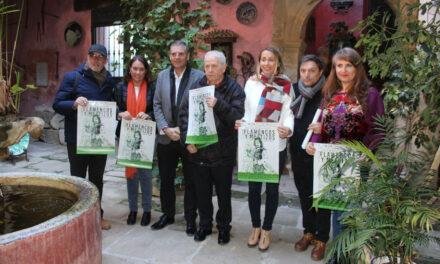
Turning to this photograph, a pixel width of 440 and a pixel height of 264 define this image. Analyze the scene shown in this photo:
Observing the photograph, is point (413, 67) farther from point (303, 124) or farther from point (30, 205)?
point (30, 205)

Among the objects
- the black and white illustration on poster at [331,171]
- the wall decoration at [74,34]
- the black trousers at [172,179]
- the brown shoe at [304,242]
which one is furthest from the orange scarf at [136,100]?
the wall decoration at [74,34]

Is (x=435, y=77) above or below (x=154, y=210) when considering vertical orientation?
above

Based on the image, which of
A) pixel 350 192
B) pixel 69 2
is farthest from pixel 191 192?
pixel 69 2

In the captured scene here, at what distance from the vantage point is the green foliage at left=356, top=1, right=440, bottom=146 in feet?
7.54

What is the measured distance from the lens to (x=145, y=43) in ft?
15.6

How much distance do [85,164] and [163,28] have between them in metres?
1.82

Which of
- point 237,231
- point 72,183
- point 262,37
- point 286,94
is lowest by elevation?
point 237,231

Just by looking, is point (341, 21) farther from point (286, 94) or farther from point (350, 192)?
point (350, 192)

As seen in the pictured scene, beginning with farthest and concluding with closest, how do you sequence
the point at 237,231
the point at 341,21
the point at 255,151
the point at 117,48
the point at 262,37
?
the point at 341,21 < the point at 117,48 < the point at 262,37 < the point at 237,231 < the point at 255,151

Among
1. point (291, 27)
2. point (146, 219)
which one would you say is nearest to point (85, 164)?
point (146, 219)

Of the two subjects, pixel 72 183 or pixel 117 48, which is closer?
pixel 72 183

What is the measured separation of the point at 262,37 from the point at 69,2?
16.0 ft

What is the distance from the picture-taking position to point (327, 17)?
10.9m

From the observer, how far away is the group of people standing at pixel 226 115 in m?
2.97
